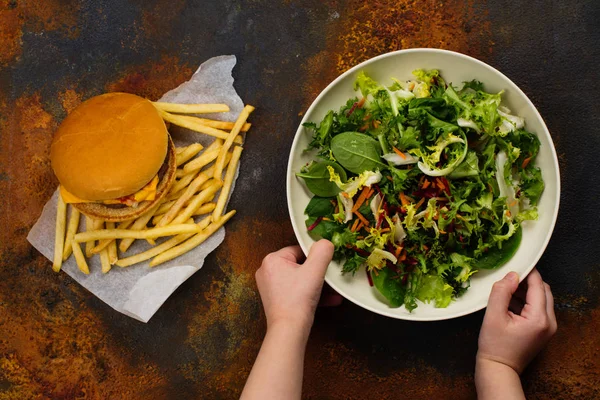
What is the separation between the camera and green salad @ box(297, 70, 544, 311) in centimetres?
255

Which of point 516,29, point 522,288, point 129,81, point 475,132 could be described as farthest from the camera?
point 129,81

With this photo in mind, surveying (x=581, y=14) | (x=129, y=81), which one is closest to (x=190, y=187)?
(x=129, y=81)

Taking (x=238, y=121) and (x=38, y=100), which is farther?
(x=38, y=100)

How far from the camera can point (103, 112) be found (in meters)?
2.89

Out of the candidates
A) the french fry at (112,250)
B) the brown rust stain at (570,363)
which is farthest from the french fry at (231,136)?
the brown rust stain at (570,363)

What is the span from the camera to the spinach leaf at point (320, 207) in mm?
2814

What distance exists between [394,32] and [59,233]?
7.26 ft

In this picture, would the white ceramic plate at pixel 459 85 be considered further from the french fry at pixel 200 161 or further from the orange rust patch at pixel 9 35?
the orange rust patch at pixel 9 35

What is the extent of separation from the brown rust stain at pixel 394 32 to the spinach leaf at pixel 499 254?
1.07 metres

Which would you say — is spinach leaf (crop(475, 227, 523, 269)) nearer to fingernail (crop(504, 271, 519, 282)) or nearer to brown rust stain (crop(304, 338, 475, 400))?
fingernail (crop(504, 271, 519, 282))

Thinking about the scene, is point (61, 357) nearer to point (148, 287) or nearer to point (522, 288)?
point (148, 287)

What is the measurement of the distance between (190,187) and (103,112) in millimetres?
607

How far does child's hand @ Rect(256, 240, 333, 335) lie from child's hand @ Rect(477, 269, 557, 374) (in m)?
0.82

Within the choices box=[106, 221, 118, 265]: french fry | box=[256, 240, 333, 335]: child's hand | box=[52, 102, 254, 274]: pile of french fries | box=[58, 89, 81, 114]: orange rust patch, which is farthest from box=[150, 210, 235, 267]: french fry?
box=[58, 89, 81, 114]: orange rust patch
